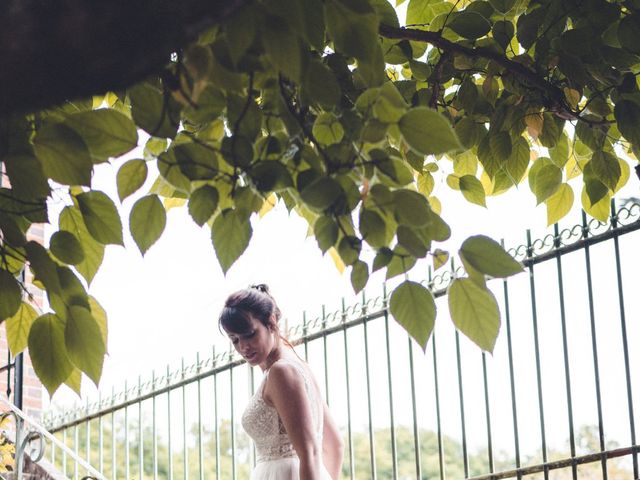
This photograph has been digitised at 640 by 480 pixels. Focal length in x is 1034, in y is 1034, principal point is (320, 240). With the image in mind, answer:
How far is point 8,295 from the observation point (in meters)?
1.51

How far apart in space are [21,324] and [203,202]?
35cm

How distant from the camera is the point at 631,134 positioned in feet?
7.15

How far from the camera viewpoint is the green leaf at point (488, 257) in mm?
1366

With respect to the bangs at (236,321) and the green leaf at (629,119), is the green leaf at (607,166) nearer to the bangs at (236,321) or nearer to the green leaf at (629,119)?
the green leaf at (629,119)

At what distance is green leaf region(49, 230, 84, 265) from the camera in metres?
1.55

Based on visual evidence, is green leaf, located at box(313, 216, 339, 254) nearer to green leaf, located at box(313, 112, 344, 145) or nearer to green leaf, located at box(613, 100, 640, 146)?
green leaf, located at box(313, 112, 344, 145)

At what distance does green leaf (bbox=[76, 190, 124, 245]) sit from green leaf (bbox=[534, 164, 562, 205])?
1.35 m

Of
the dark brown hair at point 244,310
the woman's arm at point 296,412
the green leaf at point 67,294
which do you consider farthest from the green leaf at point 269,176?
the dark brown hair at point 244,310

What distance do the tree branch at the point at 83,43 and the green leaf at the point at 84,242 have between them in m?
0.62

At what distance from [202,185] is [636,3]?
4.02ft

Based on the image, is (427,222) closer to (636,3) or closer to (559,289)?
(636,3)

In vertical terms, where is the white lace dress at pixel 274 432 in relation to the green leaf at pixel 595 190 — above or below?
below

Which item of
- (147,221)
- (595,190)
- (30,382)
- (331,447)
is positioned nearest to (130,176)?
(147,221)

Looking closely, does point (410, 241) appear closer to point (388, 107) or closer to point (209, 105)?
point (388, 107)
